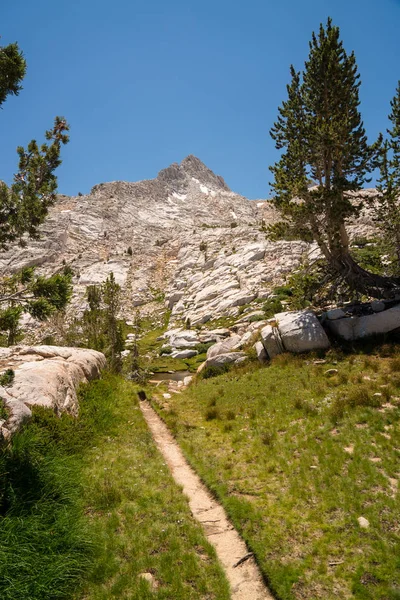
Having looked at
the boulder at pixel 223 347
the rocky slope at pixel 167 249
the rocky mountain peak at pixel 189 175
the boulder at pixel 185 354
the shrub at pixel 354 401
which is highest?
the rocky mountain peak at pixel 189 175

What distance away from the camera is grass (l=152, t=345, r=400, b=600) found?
7.45 meters

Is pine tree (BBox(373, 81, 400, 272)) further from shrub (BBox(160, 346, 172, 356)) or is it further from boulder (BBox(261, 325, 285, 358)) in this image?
shrub (BBox(160, 346, 172, 356))

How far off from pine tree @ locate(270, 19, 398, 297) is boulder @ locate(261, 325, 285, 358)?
27.5ft

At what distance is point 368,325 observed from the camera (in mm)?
25203

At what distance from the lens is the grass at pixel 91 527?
7.28 m

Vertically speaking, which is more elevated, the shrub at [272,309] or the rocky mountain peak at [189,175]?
the rocky mountain peak at [189,175]

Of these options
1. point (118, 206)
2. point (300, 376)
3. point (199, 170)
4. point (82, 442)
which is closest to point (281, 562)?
point (82, 442)

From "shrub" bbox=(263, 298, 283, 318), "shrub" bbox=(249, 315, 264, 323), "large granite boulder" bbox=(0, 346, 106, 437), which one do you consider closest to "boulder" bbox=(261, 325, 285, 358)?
"large granite boulder" bbox=(0, 346, 106, 437)

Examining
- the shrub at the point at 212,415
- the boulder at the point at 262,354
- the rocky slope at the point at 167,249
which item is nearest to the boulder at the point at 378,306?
the boulder at the point at 262,354

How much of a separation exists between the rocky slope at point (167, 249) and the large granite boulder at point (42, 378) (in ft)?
94.6

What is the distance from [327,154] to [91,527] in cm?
3007

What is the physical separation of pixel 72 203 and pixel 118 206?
1770 cm

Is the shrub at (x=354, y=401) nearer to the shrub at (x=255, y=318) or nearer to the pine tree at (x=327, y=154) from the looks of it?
the pine tree at (x=327, y=154)

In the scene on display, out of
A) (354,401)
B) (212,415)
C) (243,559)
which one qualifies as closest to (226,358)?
(212,415)
